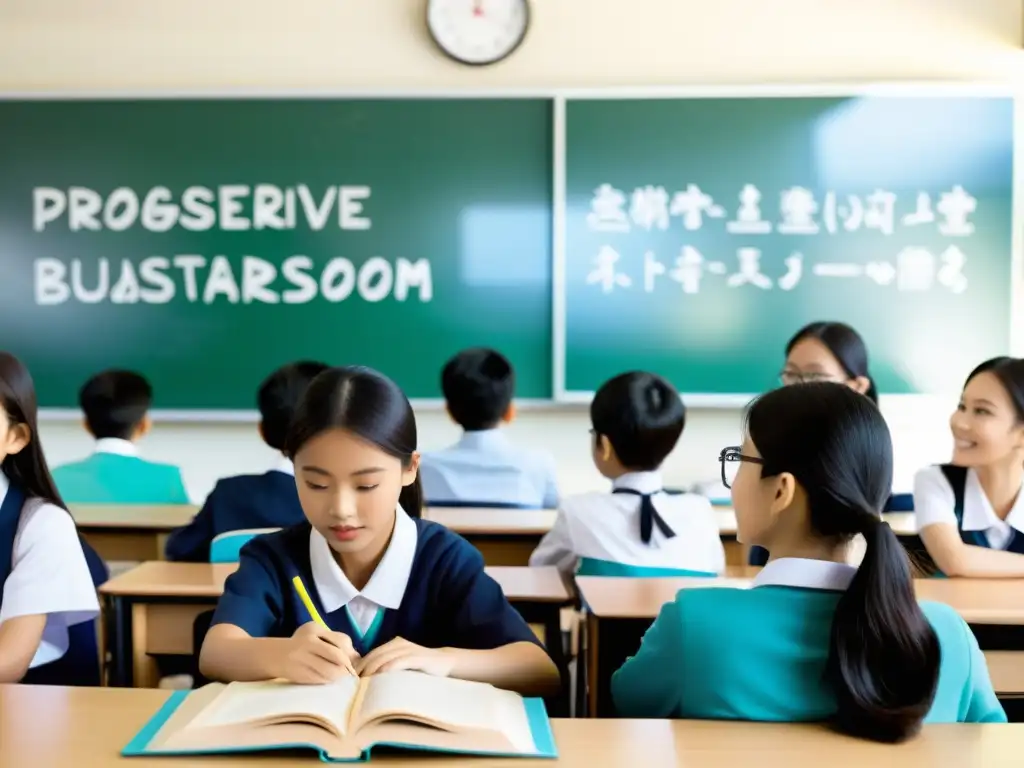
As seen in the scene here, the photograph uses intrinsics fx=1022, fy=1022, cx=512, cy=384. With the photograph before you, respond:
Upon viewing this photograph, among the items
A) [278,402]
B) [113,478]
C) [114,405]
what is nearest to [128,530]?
[113,478]

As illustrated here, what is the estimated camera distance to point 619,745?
1.09 meters

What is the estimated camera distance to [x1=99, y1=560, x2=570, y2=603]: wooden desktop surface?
1919 millimetres

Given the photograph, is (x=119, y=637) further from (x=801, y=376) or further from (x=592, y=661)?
(x=801, y=376)

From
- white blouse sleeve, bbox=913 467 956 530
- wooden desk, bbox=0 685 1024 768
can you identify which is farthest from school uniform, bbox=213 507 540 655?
white blouse sleeve, bbox=913 467 956 530

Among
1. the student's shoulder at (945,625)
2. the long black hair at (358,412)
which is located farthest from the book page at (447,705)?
the student's shoulder at (945,625)

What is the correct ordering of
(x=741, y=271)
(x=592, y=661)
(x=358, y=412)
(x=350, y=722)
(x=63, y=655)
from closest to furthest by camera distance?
(x=350, y=722)
(x=358, y=412)
(x=63, y=655)
(x=592, y=661)
(x=741, y=271)

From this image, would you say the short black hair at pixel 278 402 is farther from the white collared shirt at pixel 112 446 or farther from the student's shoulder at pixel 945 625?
the student's shoulder at pixel 945 625

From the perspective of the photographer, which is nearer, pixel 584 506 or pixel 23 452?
pixel 23 452

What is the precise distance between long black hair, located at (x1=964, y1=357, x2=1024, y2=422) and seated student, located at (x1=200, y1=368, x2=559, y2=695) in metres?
1.40

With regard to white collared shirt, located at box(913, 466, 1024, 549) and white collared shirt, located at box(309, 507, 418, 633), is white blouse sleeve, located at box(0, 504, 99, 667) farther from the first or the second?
white collared shirt, located at box(913, 466, 1024, 549)

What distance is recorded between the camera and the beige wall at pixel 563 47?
378 cm

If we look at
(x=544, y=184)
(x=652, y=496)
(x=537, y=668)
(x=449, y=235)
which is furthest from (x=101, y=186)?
(x=537, y=668)

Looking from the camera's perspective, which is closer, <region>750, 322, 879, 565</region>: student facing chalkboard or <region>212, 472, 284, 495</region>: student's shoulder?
<region>212, 472, 284, 495</region>: student's shoulder

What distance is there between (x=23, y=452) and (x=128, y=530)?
116cm
